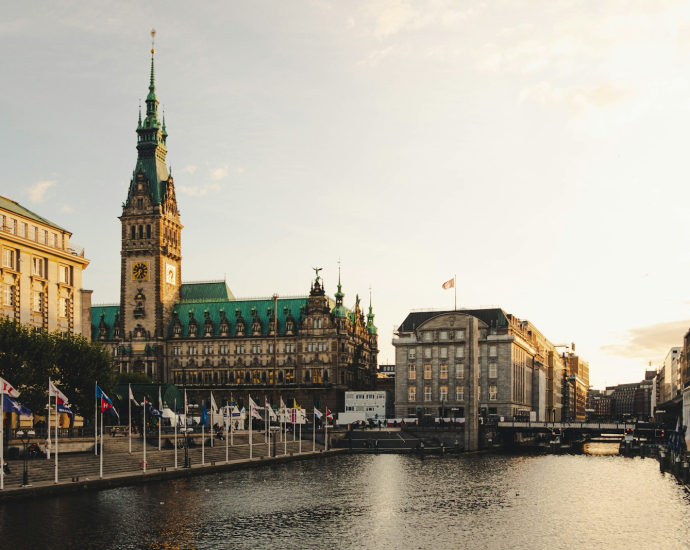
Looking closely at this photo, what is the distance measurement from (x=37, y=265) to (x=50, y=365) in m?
19.3

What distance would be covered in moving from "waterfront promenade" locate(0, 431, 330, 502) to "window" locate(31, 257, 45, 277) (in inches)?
906

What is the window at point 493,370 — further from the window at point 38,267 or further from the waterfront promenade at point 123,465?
the window at point 38,267

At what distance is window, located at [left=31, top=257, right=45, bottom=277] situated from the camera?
344 feet

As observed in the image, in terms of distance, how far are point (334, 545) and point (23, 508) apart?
1006 inches

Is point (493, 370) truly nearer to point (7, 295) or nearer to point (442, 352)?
point (442, 352)

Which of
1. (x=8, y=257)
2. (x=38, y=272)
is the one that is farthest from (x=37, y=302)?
(x=8, y=257)

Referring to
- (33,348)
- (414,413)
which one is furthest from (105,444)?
(414,413)

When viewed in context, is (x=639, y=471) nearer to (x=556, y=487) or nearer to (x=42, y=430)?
(x=556, y=487)

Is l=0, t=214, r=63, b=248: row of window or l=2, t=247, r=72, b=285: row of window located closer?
l=2, t=247, r=72, b=285: row of window

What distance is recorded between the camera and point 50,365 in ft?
301

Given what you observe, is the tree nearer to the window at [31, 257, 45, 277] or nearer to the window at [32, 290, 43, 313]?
the window at [32, 290, 43, 313]

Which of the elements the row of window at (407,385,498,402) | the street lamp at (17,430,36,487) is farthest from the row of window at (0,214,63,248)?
the row of window at (407,385,498,402)

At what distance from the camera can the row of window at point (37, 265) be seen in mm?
100275

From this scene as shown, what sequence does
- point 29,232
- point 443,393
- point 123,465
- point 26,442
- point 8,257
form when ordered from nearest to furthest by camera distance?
point 26,442 → point 123,465 → point 8,257 → point 29,232 → point 443,393
